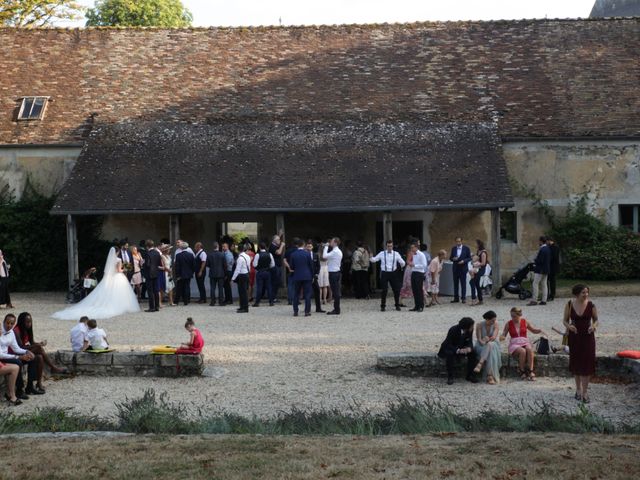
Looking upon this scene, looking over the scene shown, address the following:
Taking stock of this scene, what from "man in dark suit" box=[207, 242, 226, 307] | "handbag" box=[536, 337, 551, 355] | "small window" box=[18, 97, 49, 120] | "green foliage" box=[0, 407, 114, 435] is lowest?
"green foliage" box=[0, 407, 114, 435]

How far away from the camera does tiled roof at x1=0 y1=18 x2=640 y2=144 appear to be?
27.6 metres

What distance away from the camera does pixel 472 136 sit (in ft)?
85.8

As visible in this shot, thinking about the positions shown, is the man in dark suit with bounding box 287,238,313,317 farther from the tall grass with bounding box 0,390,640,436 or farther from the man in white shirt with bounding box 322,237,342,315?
the tall grass with bounding box 0,390,640,436

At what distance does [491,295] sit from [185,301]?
749 centimetres

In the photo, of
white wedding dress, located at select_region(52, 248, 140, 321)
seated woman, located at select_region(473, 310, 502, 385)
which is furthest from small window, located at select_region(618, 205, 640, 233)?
seated woman, located at select_region(473, 310, 502, 385)

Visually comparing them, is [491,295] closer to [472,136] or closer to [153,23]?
[472,136]

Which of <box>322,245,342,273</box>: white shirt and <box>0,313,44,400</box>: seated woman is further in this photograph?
<box>322,245,342,273</box>: white shirt

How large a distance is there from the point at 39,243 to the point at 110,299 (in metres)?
6.64

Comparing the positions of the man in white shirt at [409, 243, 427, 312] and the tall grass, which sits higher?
the man in white shirt at [409, 243, 427, 312]

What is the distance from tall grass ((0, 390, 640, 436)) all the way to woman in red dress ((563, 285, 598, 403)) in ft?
4.16

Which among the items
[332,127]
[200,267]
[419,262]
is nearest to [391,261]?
[419,262]

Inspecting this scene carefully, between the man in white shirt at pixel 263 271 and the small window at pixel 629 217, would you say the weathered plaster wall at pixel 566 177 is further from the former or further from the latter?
the man in white shirt at pixel 263 271

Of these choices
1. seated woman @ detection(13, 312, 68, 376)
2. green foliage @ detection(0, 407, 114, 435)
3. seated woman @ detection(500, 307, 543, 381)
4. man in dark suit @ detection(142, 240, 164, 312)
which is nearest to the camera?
green foliage @ detection(0, 407, 114, 435)

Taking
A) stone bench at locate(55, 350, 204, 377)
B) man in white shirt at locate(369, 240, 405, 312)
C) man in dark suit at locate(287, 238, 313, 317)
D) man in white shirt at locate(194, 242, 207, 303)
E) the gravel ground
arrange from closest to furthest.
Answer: the gravel ground
stone bench at locate(55, 350, 204, 377)
man in dark suit at locate(287, 238, 313, 317)
man in white shirt at locate(369, 240, 405, 312)
man in white shirt at locate(194, 242, 207, 303)
